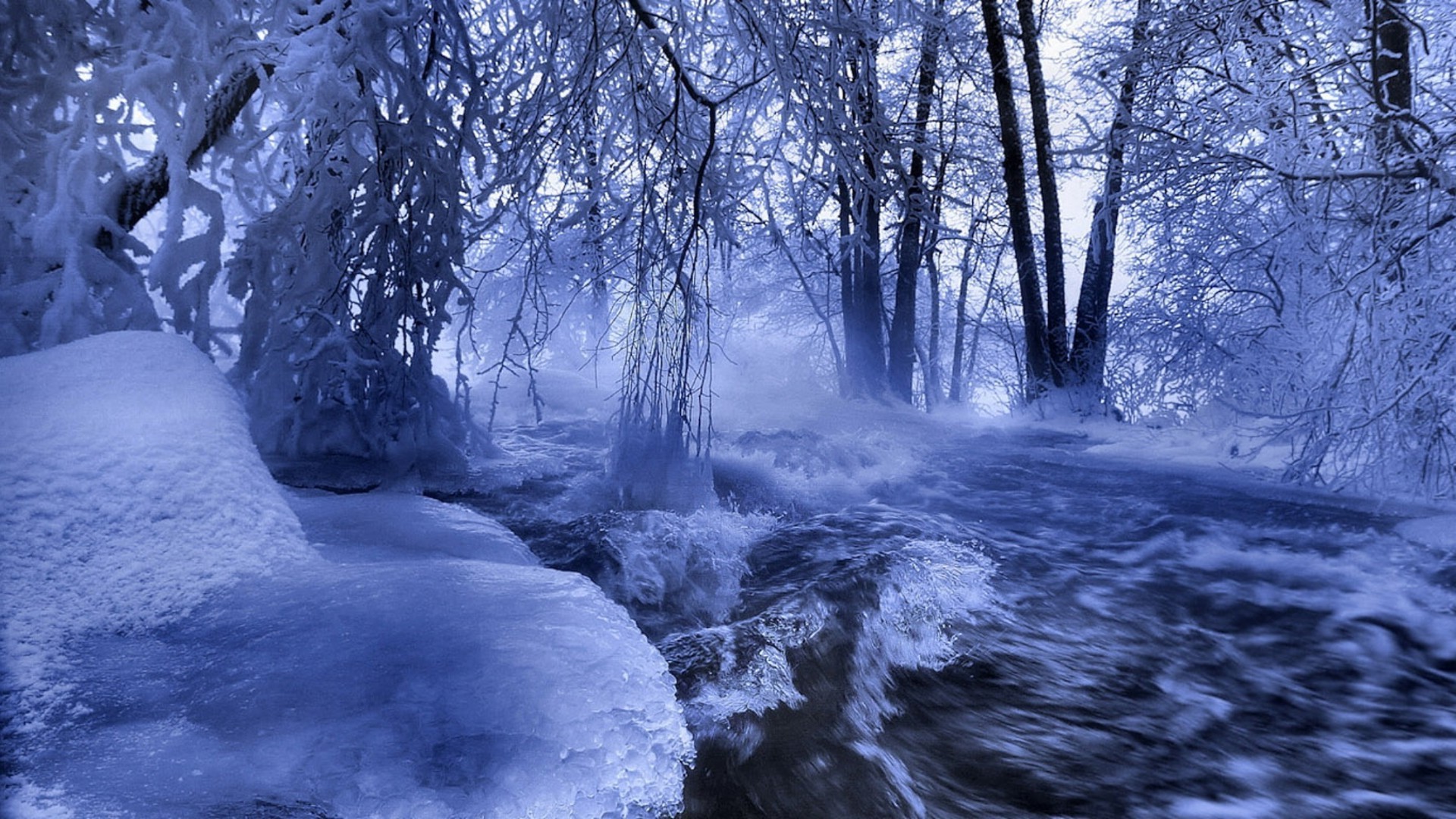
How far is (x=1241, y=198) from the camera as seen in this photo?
779 cm

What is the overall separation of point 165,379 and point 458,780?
6.65ft

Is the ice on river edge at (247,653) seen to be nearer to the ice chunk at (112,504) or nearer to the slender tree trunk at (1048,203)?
the ice chunk at (112,504)

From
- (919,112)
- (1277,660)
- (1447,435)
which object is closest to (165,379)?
(1277,660)

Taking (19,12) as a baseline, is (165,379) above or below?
below

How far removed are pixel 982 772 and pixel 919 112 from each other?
1154 centimetres


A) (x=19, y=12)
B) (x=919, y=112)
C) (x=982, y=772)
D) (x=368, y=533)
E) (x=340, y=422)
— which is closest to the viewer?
(x=982, y=772)

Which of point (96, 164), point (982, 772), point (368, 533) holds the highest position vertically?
point (96, 164)

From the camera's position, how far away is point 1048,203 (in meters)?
10.0

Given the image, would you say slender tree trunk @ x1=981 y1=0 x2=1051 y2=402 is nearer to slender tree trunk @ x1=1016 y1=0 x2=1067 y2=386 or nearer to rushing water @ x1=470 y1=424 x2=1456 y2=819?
slender tree trunk @ x1=1016 y1=0 x2=1067 y2=386

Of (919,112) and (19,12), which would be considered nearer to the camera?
(19,12)

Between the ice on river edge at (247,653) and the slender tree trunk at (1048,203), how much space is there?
30.0 feet

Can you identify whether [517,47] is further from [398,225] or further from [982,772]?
[982,772]

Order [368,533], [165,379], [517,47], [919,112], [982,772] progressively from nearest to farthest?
[982,772], [165,379], [368,533], [517,47], [919,112]

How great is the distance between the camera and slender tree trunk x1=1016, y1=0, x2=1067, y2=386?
10016 millimetres
